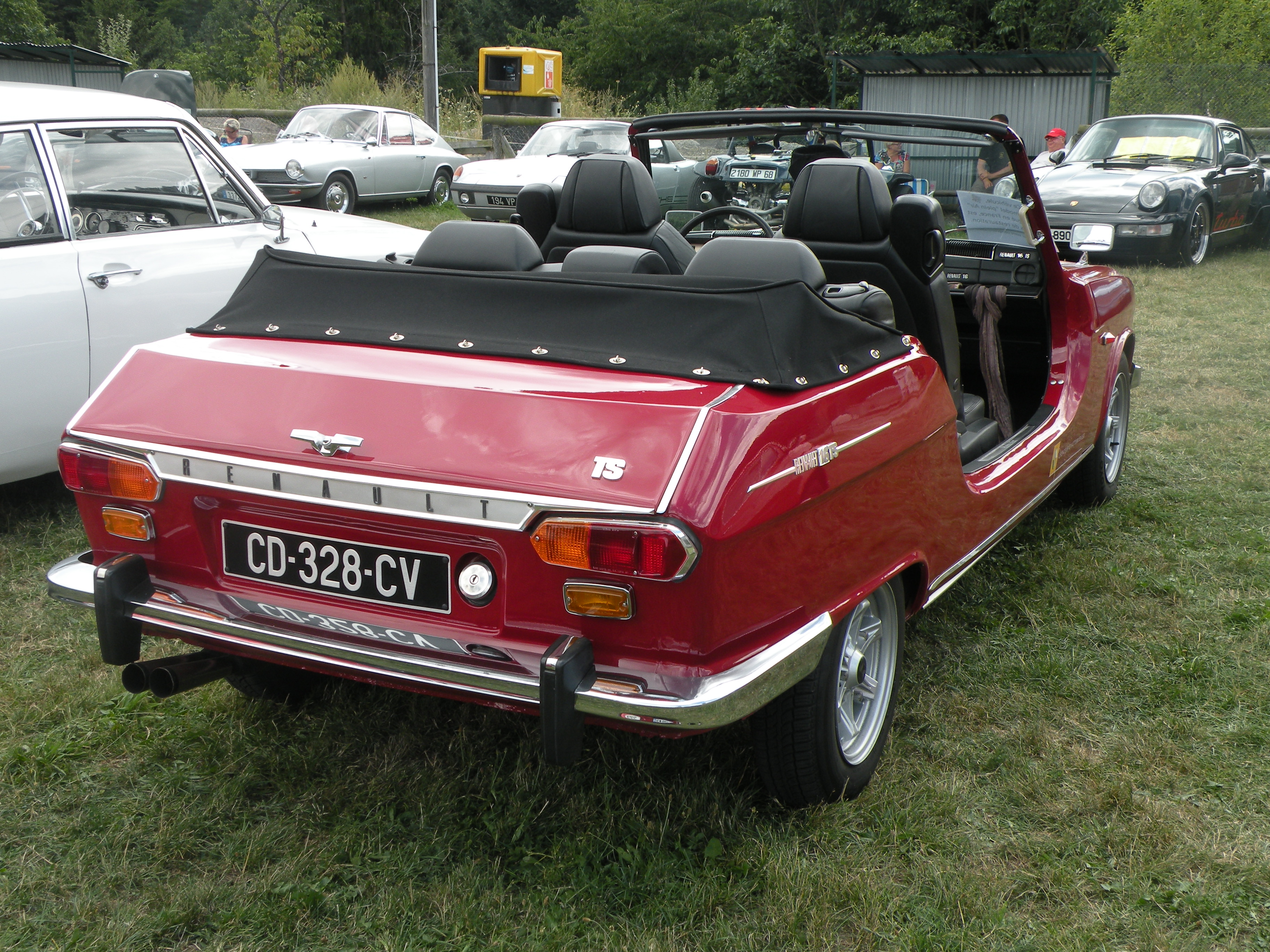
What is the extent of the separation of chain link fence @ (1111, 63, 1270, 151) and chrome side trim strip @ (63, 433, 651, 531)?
65.8 ft

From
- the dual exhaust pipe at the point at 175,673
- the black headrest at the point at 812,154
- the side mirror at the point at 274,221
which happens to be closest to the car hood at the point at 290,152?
the side mirror at the point at 274,221

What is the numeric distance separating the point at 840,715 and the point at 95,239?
3.77 meters

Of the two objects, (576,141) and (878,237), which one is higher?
(576,141)

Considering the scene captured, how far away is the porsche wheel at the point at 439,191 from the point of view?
17391 millimetres

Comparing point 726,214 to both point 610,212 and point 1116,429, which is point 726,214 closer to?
point 610,212

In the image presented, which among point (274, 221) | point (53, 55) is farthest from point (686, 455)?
point (53, 55)

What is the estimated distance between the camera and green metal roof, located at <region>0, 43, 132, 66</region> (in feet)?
61.8

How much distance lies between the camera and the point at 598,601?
7.31 ft

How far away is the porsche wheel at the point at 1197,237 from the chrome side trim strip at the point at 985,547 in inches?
341

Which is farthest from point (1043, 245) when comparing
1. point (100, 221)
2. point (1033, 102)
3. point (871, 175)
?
point (1033, 102)

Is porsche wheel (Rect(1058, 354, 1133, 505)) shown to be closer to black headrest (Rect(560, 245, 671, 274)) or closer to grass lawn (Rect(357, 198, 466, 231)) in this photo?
black headrest (Rect(560, 245, 671, 274))

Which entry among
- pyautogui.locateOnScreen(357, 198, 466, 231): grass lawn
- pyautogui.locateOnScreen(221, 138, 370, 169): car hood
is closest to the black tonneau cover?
pyautogui.locateOnScreen(221, 138, 370, 169): car hood

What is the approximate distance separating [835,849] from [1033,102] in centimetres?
2150

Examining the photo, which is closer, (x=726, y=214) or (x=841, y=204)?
(x=841, y=204)
